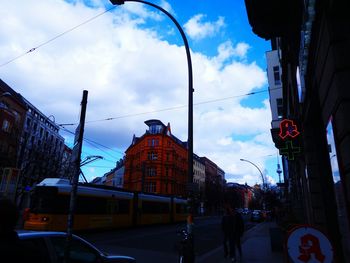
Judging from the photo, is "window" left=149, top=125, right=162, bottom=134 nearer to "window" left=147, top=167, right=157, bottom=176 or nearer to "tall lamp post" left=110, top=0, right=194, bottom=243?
"window" left=147, top=167, right=157, bottom=176

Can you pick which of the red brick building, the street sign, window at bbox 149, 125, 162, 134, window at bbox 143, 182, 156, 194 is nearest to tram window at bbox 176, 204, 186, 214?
the street sign

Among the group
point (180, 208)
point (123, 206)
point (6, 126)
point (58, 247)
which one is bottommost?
point (58, 247)

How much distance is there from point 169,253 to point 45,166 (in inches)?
1135

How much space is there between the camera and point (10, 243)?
2.65 metres

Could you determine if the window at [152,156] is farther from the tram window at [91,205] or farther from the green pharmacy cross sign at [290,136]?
the green pharmacy cross sign at [290,136]

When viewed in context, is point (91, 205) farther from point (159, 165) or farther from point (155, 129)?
point (155, 129)

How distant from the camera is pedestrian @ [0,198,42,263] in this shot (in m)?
2.58

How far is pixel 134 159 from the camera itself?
10362 centimetres

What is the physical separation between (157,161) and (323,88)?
88488 millimetres

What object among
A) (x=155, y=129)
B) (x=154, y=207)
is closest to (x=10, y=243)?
(x=154, y=207)

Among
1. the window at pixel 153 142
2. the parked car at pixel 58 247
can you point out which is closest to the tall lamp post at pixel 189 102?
the parked car at pixel 58 247

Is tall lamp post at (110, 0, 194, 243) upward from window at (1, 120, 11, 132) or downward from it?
downward

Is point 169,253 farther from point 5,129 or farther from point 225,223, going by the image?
point 5,129

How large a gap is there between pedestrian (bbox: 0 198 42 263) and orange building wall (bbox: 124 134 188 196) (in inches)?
3458
